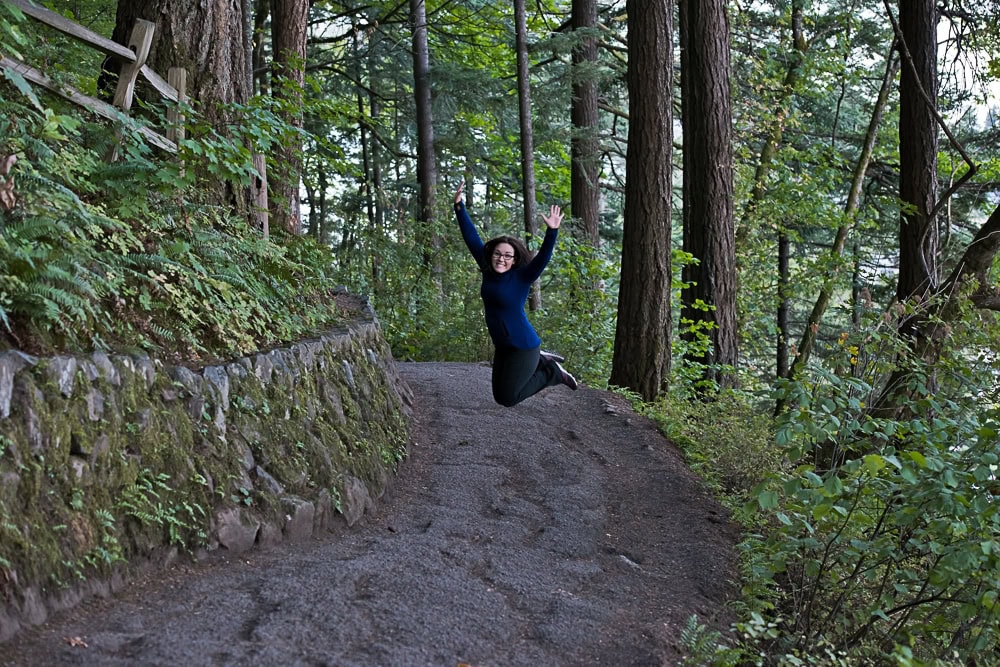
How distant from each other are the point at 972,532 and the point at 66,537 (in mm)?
5070

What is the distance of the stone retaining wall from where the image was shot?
4199 millimetres

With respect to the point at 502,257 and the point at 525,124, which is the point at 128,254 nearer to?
the point at 502,257

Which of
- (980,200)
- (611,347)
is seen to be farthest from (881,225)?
(611,347)

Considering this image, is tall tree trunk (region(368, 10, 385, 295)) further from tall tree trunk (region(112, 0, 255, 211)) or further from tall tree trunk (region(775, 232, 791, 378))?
tall tree trunk (region(775, 232, 791, 378))

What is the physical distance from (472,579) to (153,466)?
6.97 feet

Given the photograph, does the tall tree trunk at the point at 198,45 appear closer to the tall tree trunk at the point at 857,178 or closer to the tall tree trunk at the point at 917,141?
the tall tree trunk at the point at 917,141

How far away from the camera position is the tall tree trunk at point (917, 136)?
11914mm

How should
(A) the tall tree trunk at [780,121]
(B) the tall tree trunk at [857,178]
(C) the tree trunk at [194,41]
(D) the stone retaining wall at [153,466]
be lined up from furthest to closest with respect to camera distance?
(A) the tall tree trunk at [780,121], (B) the tall tree trunk at [857,178], (C) the tree trunk at [194,41], (D) the stone retaining wall at [153,466]

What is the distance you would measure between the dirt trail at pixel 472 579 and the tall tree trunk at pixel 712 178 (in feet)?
10.4

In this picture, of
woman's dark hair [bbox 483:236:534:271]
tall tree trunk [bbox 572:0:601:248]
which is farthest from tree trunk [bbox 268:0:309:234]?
tall tree trunk [bbox 572:0:601:248]

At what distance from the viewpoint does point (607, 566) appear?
6.82 meters

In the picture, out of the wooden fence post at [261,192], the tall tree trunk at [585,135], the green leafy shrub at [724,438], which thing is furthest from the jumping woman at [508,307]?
the tall tree trunk at [585,135]

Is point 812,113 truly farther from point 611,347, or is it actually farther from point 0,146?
point 0,146

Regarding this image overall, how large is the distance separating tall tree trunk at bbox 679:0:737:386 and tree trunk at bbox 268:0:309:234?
18.8ft
